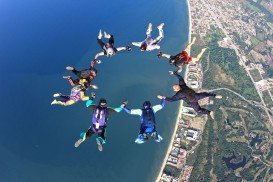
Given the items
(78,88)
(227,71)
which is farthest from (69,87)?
(227,71)

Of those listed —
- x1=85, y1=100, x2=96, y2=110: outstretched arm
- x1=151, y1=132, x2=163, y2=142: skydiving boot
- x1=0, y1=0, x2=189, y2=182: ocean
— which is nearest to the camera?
x1=151, y1=132, x2=163, y2=142: skydiving boot

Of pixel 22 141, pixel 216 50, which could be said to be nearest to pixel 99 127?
pixel 22 141

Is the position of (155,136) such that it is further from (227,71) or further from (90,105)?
(227,71)

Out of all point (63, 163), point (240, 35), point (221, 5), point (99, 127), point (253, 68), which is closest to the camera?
point (99, 127)

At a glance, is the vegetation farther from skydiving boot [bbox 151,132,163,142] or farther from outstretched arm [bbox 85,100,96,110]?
outstretched arm [bbox 85,100,96,110]

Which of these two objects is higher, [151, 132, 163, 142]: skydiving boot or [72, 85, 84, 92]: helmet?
[72, 85, 84, 92]: helmet

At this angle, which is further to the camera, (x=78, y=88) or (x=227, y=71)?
(x=227, y=71)

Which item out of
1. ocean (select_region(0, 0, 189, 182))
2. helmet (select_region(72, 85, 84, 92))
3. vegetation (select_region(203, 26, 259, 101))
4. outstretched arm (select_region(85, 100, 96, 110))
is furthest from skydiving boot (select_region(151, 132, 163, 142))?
vegetation (select_region(203, 26, 259, 101))

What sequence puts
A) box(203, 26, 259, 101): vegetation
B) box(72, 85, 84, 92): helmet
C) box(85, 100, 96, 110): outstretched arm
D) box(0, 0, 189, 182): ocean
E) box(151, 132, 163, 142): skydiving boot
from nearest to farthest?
box(151, 132, 163, 142): skydiving boot
box(85, 100, 96, 110): outstretched arm
box(72, 85, 84, 92): helmet
box(0, 0, 189, 182): ocean
box(203, 26, 259, 101): vegetation

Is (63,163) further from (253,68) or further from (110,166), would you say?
(253,68)
